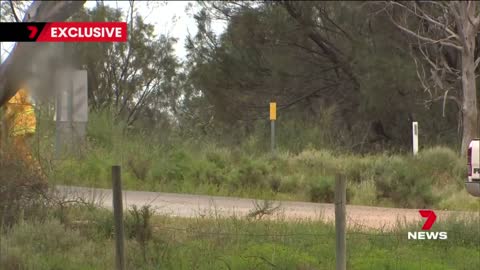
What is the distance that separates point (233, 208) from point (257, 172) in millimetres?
3887

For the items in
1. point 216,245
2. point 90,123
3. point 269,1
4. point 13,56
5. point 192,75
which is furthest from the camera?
point 192,75

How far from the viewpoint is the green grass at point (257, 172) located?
14.6 m

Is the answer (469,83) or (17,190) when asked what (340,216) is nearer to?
(17,190)

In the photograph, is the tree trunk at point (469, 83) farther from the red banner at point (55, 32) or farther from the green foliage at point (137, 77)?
the red banner at point (55, 32)

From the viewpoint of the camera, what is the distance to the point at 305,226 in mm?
10031

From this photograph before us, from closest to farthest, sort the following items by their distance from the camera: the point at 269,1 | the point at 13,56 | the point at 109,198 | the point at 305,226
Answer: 1. the point at 13,56
2. the point at 305,226
3. the point at 109,198
4. the point at 269,1

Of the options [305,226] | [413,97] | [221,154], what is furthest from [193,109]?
[305,226]

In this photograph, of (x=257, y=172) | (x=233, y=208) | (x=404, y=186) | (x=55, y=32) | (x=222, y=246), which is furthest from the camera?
(x=257, y=172)

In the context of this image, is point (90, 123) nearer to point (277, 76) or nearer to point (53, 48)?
point (53, 48)

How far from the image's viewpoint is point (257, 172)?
53.2ft

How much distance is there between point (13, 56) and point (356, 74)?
864 inches

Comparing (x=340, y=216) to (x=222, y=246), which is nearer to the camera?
(x=340, y=216)

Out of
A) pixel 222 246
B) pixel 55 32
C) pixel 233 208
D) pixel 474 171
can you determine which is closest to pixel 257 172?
pixel 233 208

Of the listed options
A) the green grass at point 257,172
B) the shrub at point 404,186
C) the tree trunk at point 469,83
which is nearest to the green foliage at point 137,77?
the green grass at point 257,172
